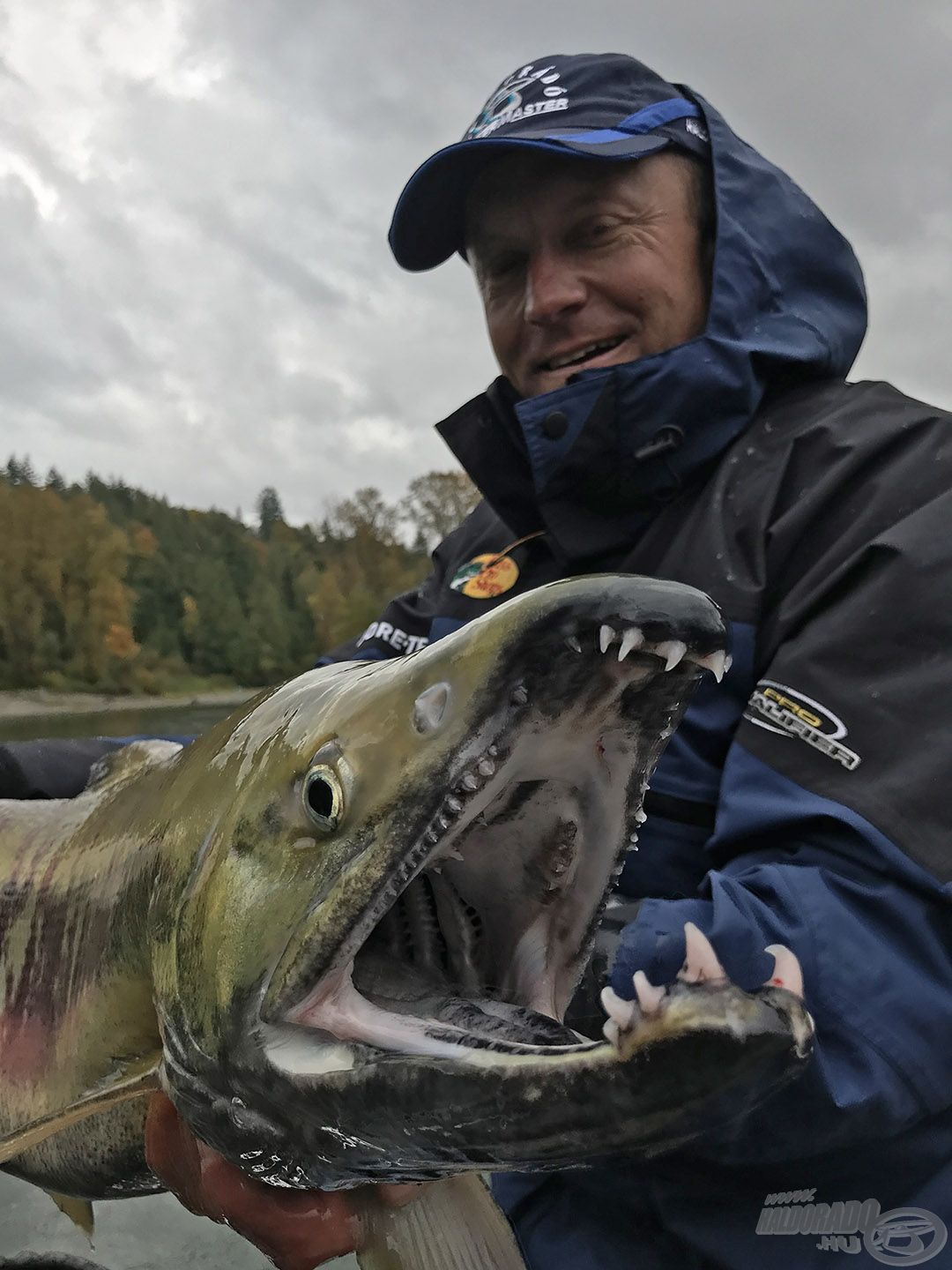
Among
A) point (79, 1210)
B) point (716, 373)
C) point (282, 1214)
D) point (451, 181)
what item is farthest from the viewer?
point (451, 181)

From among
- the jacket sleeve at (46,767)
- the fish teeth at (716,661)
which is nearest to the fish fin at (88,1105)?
the fish teeth at (716,661)

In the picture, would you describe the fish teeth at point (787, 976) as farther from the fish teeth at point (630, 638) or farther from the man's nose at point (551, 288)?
the man's nose at point (551, 288)

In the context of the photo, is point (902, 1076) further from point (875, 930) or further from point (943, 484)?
point (943, 484)

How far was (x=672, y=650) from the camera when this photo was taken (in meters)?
1.24

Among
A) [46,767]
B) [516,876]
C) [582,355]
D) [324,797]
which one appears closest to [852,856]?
[516,876]

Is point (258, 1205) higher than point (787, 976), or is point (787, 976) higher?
point (787, 976)

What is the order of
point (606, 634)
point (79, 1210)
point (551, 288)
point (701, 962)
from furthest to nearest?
point (551, 288) → point (79, 1210) → point (606, 634) → point (701, 962)

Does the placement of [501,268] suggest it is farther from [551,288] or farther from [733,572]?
[733,572]

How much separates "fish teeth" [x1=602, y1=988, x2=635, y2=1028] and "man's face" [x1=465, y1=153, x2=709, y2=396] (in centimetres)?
208

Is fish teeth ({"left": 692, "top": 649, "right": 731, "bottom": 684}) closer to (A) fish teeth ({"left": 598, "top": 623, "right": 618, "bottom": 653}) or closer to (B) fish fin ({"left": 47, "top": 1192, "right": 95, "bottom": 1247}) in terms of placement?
(A) fish teeth ({"left": 598, "top": 623, "right": 618, "bottom": 653})

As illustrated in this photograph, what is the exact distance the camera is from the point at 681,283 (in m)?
2.88

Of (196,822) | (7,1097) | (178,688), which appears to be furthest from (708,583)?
(178,688)

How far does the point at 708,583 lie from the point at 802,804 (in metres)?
0.66

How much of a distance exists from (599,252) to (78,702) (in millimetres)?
47059
